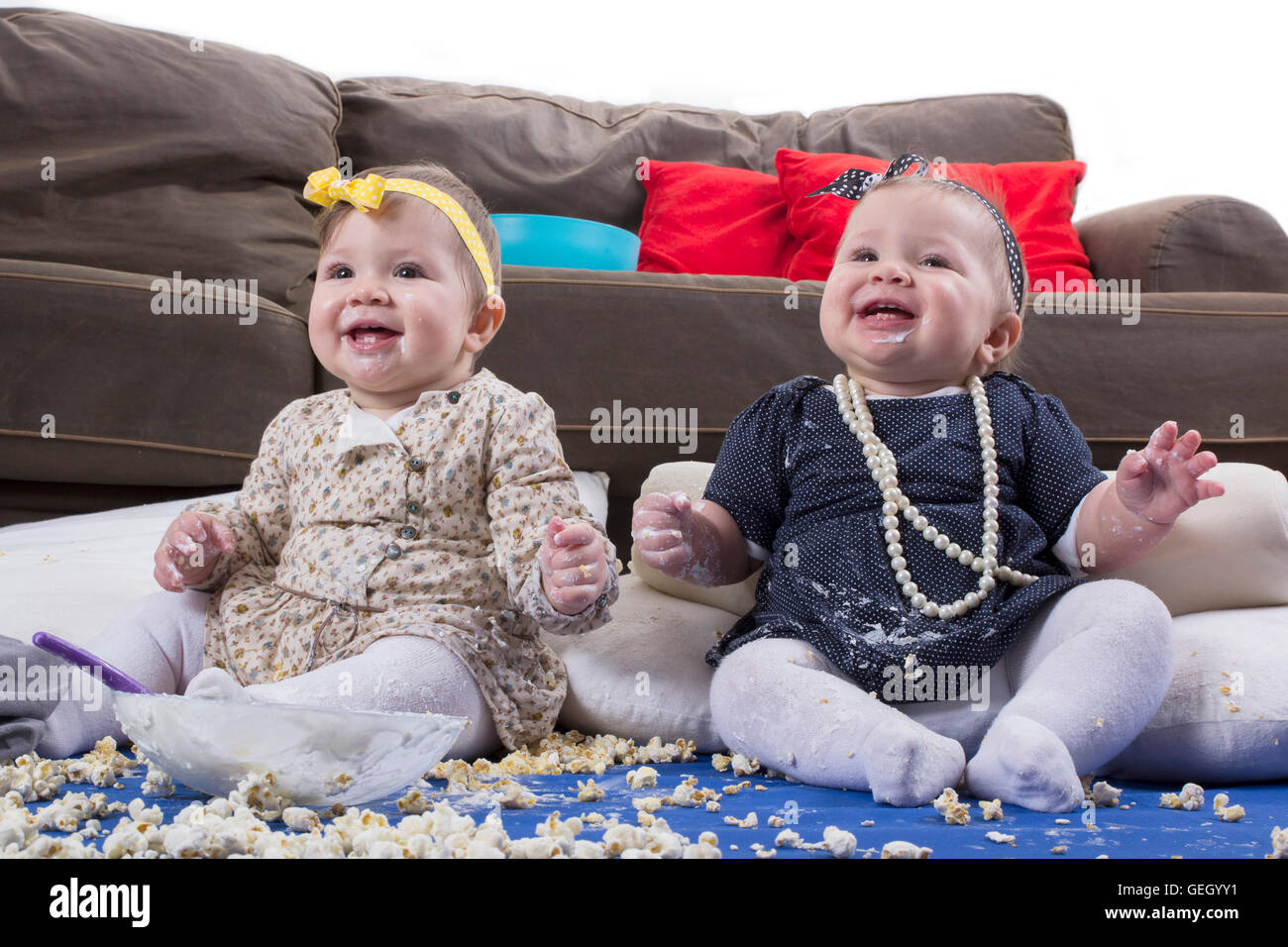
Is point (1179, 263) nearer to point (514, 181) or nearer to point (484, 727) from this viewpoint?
point (514, 181)

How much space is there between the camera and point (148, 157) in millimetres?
2059

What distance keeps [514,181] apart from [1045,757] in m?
1.98

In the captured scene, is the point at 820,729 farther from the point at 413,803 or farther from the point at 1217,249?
the point at 1217,249

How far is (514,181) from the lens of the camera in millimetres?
2439

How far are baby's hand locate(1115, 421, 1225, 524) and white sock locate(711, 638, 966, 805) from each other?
A: 310mm

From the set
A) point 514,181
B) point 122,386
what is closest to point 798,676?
point 122,386

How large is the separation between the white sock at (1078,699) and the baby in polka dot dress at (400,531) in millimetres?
371

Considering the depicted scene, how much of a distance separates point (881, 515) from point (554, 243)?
113cm

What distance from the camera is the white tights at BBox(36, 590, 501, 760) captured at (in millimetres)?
898

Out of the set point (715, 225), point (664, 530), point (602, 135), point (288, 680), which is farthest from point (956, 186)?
point (602, 135)

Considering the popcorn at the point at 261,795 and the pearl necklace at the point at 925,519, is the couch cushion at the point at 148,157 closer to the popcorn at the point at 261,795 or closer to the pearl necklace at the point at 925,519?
the pearl necklace at the point at 925,519

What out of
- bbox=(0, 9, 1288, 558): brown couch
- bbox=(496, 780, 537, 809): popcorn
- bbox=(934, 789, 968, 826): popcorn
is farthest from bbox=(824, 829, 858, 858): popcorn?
bbox=(0, 9, 1288, 558): brown couch

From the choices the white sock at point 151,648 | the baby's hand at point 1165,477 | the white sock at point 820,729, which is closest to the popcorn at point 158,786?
the white sock at point 151,648
